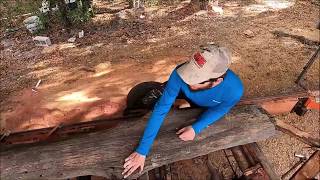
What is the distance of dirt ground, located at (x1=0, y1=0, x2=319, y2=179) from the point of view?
5649 mm

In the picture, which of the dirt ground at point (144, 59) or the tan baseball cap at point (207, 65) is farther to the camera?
the dirt ground at point (144, 59)

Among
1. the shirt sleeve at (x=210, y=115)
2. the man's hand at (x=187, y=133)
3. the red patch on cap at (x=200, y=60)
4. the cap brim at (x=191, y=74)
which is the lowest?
the man's hand at (x=187, y=133)

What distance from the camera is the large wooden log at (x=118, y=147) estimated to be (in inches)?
125

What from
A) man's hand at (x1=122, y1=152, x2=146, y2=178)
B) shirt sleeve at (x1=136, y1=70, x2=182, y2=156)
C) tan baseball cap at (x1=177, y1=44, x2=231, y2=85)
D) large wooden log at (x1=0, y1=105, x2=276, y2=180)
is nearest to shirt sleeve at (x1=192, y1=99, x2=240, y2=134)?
large wooden log at (x1=0, y1=105, x2=276, y2=180)

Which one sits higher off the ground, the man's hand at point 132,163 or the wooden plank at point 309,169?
the man's hand at point 132,163

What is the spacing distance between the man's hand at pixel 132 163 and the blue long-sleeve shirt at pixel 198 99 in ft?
0.21

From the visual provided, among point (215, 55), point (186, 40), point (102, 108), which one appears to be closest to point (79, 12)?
point (186, 40)

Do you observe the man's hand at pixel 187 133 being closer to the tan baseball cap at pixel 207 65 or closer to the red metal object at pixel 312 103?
the tan baseball cap at pixel 207 65

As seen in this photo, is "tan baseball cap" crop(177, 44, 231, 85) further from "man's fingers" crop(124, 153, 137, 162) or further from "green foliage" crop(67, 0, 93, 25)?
"green foliage" crop(67, 0, 93, 25)

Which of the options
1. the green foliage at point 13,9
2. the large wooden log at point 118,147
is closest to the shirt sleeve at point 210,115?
the large wooden log at point 118,147

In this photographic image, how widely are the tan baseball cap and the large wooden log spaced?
0.92 meters

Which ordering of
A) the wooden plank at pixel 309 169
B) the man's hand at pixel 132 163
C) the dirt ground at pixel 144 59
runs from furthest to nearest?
the dirt ground at pixel 144 59
the wooden plank at pixel 309 169
the man's hand at pixel 132 163

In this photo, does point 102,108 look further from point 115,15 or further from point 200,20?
point 200,20

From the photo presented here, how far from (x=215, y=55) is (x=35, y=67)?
16.8 feet
